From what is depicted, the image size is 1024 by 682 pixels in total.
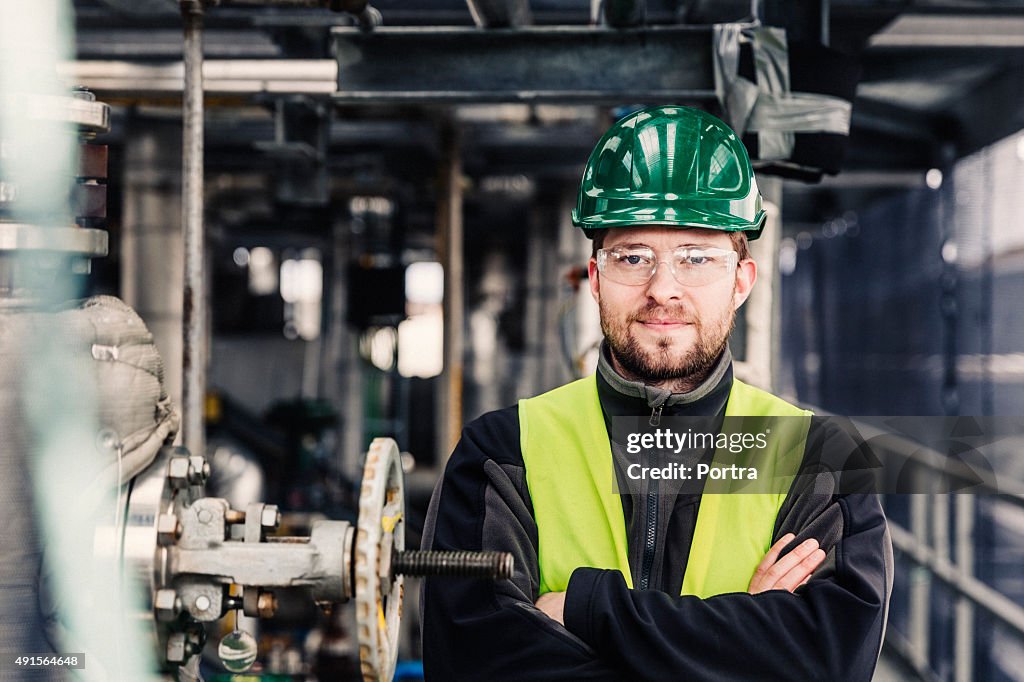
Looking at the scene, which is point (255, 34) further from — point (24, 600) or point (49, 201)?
point (24, 600)

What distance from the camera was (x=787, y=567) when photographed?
1671mm

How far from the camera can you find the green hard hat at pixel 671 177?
5.76 feet

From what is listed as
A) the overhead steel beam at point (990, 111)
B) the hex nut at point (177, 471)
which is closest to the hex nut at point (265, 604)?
the hex nut at point (177, 471)

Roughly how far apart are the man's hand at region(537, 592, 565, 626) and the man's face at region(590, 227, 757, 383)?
43 cm

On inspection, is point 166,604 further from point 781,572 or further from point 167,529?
point 781,572

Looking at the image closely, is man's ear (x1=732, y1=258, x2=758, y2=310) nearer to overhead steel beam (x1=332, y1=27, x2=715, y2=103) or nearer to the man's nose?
the man's nose

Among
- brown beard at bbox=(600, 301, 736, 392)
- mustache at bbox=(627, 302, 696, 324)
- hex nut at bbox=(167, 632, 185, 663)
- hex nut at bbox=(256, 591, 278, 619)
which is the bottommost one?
hex nut at bbox=(167, 632, 185, 663)

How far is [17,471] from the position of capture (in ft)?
4.84

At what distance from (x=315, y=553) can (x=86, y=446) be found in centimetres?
42

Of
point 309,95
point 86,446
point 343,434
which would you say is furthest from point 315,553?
point 343,434

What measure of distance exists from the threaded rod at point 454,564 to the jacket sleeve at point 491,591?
0.18 m

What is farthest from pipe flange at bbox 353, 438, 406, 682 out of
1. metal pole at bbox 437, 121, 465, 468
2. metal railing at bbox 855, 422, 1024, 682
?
metal pole at bbox 437, 121, 465, 468

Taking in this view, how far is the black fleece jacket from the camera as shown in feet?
5.17

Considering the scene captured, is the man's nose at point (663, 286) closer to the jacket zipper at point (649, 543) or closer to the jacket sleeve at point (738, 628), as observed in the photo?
the jacket zipper at point (649, 543)
